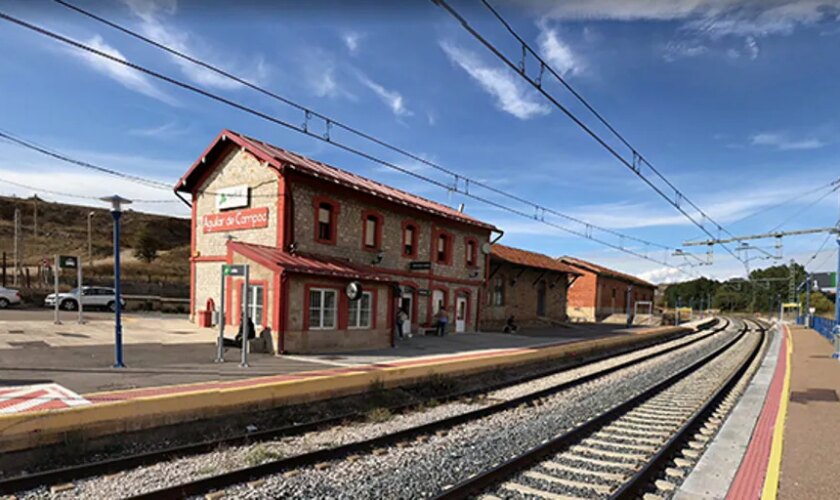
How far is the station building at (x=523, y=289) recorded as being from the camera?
99.1 feet

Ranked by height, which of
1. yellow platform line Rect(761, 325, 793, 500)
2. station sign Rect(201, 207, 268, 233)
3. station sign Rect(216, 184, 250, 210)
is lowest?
yellow platform line Rect(761, 325, 793, 500)

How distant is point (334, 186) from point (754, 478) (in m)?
15.4

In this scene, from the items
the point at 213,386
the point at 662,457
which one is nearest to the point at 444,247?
the point at 213,386

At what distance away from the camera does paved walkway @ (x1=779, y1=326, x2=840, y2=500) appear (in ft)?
18.0

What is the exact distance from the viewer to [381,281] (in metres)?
17.7

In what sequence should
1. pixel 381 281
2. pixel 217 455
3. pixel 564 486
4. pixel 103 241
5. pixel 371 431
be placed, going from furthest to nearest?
pixel 103 241, pixel 381 281, pixel 371 431, pixel 217 455, pixel 564 486

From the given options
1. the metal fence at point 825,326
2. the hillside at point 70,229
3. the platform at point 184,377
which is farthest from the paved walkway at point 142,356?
the hillside at point 70,229

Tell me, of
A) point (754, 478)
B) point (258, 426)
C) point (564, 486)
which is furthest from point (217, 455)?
point (754, 478)

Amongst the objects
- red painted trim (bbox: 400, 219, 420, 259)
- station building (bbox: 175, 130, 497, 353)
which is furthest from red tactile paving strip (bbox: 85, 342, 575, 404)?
red painted trim (bbox: 400, 219, 420, 259)

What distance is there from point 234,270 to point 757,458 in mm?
10983

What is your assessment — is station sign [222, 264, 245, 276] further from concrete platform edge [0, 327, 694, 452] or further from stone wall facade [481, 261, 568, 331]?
stone wall facade [481, 261, 568, 331]

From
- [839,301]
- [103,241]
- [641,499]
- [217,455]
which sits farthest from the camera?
[103,241]

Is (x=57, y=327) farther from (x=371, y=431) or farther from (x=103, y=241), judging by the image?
(x=103, y=241)

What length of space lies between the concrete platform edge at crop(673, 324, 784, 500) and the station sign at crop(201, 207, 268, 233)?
1443 centimetres
